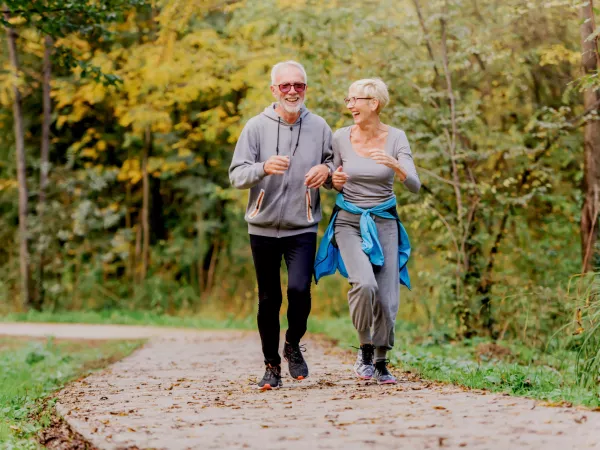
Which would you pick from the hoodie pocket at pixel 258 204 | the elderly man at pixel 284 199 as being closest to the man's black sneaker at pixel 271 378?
the elderly man at pixel 284 199

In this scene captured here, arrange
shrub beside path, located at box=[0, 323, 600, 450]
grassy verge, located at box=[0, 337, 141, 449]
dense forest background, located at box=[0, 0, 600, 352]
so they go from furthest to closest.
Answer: dense forest background, located at box=[0, 0, 600, 352], grassy verge, located at box=[0, 337, 141, 449], shrub beside path, located at box=[0, 323, 600, 450]

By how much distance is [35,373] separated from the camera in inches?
362

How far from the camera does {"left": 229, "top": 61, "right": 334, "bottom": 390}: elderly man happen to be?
20.4 feet

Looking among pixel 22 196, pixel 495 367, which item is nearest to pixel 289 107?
pixel 495 367

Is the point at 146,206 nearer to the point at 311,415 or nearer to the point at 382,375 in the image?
the point at 382,375

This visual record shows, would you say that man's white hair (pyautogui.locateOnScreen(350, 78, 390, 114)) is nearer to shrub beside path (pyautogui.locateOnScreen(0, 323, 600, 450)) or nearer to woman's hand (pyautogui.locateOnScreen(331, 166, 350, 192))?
woman's hand (pyautogui.locateOnScreen(331, 166, 350, 192))

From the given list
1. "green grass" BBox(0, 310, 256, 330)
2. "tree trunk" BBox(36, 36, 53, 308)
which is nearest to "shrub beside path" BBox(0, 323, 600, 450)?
"green grass" BBox(0, 310, 256, 330)

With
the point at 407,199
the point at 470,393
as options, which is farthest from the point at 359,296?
the point at 407,199

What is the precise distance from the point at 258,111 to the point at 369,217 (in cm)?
850

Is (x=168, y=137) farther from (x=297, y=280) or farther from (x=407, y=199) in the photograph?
(x=297, y=280)

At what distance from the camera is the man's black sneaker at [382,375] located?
6.39 metres

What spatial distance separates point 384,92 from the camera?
643 cm

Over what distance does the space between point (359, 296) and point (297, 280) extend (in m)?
0.44

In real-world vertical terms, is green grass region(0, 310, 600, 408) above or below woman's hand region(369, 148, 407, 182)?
below
